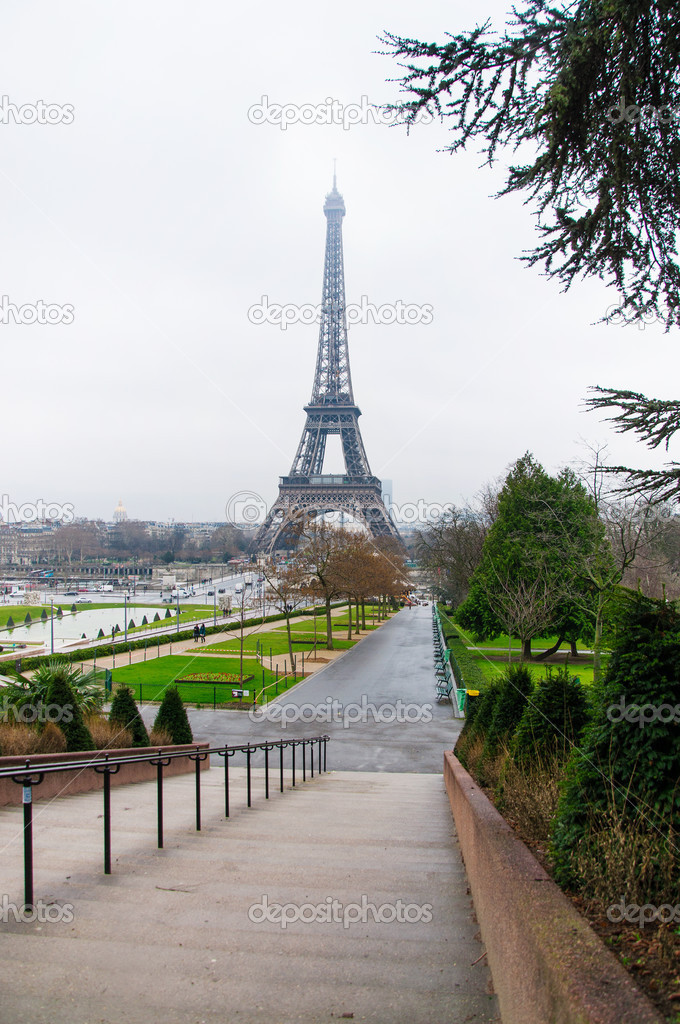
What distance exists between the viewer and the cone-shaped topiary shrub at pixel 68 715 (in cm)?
1079

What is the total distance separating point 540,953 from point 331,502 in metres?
79.7

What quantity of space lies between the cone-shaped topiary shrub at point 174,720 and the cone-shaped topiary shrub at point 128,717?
1046 millimetres

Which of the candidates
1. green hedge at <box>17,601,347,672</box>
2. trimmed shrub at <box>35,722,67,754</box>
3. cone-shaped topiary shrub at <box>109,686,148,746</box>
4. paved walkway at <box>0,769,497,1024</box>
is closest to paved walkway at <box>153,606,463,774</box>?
cone-shaped topiary shrub at <box>109,686,148,746</box>

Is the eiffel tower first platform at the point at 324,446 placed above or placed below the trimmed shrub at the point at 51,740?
above

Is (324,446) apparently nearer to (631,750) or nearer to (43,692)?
(43,692)

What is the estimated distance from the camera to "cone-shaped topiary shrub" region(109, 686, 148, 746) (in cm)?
1267

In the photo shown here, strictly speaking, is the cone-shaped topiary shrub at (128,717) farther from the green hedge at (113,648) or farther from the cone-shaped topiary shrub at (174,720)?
the green hedge at (113,648)

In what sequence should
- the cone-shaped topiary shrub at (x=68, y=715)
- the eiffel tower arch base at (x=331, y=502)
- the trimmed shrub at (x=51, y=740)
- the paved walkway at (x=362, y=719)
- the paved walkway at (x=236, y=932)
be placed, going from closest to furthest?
the paved walkway at (x=236, y=932)
the trimmed shrub at (x=51, y=740)
the cone-shaped topiary shrub at (x=68, y=715)
the paved walkway at (x=362, y=719)
the eiffel tower arch base at (x=331, y=502)

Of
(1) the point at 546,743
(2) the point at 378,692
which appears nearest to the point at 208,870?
(1) the point at 546,743

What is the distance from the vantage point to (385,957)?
3.64 m

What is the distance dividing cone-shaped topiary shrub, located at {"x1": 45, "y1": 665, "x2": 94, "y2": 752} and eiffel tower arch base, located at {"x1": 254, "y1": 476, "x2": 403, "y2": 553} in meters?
70.1

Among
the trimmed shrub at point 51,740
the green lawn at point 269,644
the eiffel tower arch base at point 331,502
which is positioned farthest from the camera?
the eiffel tower arch base at point 331,502

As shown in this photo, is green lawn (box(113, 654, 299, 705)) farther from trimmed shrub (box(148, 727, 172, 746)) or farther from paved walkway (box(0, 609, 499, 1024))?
paved walkway (box(0, 609, 499, 1024))

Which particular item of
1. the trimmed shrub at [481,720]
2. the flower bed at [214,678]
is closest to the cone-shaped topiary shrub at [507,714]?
the trimmed shrub at [481,720]
